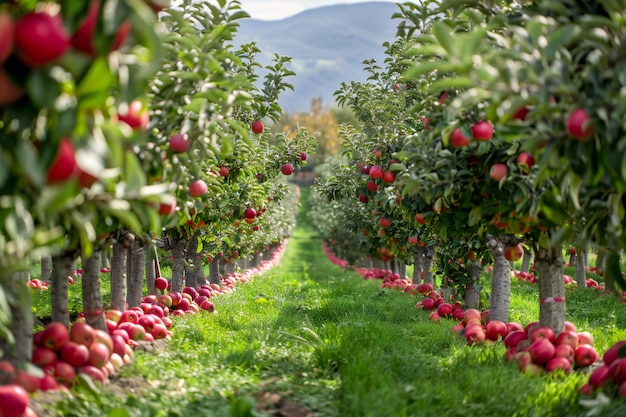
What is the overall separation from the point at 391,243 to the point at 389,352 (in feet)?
31.4

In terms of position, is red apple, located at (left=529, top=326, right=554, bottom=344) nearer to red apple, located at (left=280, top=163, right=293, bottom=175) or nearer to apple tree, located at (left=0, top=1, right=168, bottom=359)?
apple tree, located at (left=0, top=1, right=168, bottom=359)

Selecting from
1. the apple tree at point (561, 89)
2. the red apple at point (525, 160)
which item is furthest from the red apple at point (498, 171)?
the apple tree at point (561, 89)

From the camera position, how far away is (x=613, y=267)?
467cm

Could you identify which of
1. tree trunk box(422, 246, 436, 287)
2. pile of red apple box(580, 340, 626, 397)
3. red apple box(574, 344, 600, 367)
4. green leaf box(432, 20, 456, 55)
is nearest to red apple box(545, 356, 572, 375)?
red apple box(574, 344, 600, 367)

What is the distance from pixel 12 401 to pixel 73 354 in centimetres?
104

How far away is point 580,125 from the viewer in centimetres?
354

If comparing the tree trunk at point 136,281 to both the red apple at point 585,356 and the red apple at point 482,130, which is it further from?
the red apple at point 585,356

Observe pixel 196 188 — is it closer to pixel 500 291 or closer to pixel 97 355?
pixel 97 355

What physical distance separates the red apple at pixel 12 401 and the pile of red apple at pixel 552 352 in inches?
164

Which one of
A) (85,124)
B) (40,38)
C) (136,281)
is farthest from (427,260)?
(40,38)

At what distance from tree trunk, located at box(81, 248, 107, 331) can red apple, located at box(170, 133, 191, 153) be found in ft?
4.85

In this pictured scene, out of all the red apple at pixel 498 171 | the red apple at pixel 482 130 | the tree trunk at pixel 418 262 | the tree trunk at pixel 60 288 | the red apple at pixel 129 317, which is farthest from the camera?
the tree trunk at pixel 418 262

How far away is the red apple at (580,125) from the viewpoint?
3.52 meters

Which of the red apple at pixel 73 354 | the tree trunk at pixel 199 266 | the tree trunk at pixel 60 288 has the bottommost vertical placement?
the tree trunk at pixel 199 266
